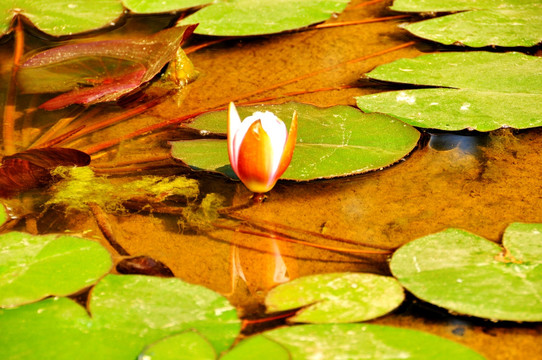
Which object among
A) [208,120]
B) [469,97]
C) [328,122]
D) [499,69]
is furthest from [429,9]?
[208,120]

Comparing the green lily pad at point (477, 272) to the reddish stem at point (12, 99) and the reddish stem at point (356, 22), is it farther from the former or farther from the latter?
the reddish stem at point (356, 22)

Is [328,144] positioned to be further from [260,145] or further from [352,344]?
[352,344]

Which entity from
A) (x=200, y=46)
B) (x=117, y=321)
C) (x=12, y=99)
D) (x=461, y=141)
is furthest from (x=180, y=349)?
(x=200, y=46)

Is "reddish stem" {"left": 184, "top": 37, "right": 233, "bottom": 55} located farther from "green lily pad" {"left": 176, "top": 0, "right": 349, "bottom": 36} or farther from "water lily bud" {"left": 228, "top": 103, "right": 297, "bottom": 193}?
"water lily bud" {"left": 228, "top": 103, "right": 297, "bottom": 193}

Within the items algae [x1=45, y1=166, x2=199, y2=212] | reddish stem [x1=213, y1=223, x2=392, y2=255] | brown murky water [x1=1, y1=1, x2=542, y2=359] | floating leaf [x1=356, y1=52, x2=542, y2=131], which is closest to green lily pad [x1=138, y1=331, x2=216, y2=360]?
brown murky water [x1=1, y1=1, x2=542, y2=359]

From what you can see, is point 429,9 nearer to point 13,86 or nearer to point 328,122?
point 328,122

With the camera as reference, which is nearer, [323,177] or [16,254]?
[16,254]
